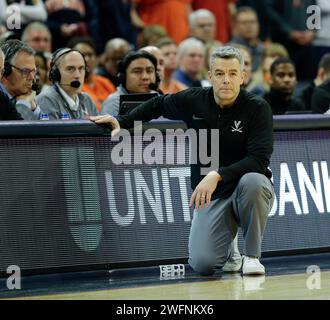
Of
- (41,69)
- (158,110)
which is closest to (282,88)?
(41,69)

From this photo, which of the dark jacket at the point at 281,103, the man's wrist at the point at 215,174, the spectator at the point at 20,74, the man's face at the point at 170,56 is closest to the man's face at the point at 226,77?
the man's wrist at the point at 215,174

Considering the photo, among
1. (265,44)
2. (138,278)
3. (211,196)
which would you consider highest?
(265,44)

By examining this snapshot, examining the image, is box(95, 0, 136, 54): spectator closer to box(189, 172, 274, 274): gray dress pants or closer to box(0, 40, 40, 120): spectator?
box(0, 40, 40, 120): spectator

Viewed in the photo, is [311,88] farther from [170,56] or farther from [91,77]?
[91,77]

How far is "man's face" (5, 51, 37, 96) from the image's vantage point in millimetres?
8312

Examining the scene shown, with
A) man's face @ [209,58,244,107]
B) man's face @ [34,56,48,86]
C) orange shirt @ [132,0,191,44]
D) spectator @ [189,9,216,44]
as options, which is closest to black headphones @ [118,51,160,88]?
man's face @ [34,56,48,86]

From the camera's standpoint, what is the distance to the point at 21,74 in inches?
329

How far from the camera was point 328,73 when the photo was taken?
11180 millimetres

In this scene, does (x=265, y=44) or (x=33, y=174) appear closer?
(x=33, y=174)

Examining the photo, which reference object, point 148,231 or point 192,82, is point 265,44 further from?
point 148,231
